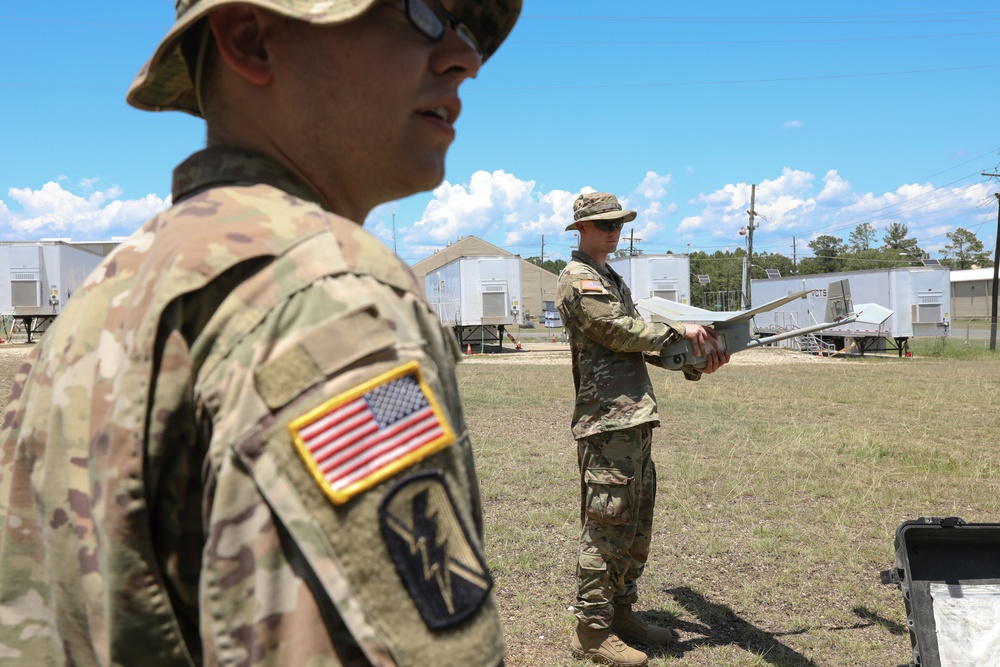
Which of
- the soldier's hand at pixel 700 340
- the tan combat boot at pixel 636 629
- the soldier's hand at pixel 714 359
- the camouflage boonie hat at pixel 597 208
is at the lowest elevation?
the tan combat boot at pixel 636 629

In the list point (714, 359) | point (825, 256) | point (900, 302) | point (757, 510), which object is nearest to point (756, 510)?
point (757, 510)

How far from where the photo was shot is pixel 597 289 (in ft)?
14.3

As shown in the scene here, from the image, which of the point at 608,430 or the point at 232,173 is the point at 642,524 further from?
the point at 232,173

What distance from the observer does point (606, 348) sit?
14.5 feet

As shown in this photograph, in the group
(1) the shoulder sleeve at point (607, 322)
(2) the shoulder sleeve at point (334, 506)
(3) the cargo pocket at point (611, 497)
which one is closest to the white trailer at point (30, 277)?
(1) the shoulder sleeve at point (607, 322)

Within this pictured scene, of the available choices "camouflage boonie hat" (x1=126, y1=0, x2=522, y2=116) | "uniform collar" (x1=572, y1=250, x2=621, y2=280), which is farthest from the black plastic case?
"camouflage boonie hat" (x1=126, y1=0, x2=522, y2=116)

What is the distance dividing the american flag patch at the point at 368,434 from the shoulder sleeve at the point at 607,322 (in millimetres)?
3511

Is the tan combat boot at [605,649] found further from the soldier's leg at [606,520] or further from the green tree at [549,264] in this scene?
the green tree at [549,264]

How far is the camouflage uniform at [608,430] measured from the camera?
4.24 metres

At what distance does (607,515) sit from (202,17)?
357 centimetres

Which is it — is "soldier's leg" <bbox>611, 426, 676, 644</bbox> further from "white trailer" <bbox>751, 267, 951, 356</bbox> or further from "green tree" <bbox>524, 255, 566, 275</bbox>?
"green tree" <bbox>524, 255, 566, 275</bbox>

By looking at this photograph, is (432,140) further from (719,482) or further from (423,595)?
(719,482)

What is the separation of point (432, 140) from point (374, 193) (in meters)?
0.11

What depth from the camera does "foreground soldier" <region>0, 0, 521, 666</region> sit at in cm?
79
